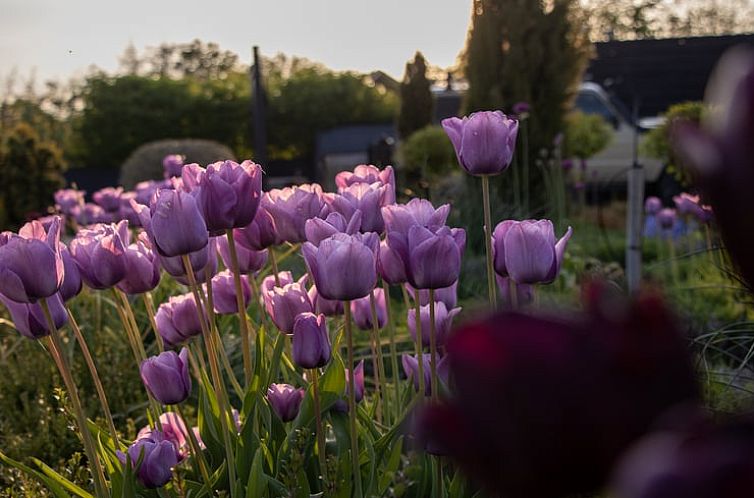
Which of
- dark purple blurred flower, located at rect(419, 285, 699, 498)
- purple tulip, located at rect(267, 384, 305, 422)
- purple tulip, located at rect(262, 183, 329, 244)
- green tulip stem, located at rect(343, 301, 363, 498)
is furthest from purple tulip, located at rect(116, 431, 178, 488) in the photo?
dark purple blurred flower, located at rect(419, 285, 699, 498)

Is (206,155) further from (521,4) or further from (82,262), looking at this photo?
(82,262)

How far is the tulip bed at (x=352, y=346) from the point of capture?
38 cm

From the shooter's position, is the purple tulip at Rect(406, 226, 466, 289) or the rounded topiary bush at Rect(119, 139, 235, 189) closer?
the purple tulip at Rect(406, 226, 466, 289)

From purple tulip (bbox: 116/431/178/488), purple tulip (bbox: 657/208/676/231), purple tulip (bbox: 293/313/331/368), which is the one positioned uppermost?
purple tulip (bbox: 293/313/331/368)

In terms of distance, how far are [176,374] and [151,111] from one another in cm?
2243

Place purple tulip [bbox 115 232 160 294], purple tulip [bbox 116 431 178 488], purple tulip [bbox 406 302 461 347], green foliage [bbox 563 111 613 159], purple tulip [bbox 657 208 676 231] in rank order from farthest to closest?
green foliage [bbox 563 111 613 159], purple tulip [bbox 657 208 676 231], purple tulip [bbox 406 302 461 347], purple tulip [bbox 115 232 160 294], purple tulip [bbox 116 431 178 488]

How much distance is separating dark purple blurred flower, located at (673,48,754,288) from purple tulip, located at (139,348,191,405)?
143 cm

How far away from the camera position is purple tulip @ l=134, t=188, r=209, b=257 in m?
1.41

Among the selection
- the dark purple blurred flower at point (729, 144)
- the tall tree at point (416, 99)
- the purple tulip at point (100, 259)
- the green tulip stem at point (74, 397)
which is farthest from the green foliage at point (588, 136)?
the dark purple blurred flower at point (729, 144)

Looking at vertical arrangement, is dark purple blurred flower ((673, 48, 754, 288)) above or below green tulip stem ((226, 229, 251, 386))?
above

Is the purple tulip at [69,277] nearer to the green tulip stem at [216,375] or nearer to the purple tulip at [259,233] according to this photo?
the green tulip stem at [216,375]

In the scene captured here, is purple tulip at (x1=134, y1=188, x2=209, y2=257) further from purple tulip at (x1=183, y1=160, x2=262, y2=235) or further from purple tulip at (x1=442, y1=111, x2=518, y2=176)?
purple tulip at (x1=442, y1=111, x2=518, y2=176)

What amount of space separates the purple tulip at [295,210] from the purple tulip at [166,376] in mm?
324

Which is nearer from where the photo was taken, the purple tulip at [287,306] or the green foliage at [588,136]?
the purple tulip at [287,306]
